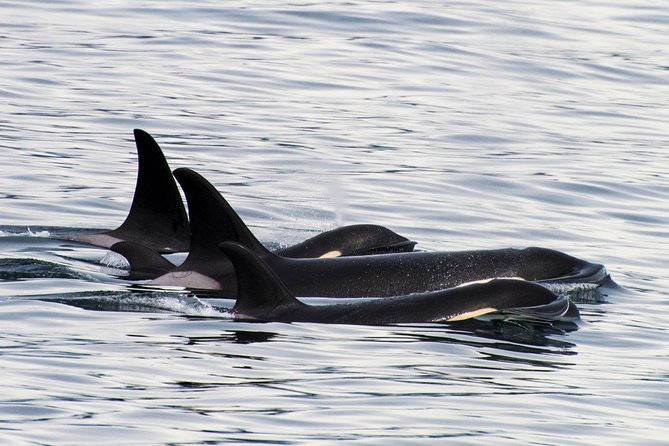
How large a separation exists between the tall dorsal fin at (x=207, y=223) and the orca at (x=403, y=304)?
46.0 inches

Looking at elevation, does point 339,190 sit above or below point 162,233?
below

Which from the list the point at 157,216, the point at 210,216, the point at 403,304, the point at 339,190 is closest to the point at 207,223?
the point at 210,216

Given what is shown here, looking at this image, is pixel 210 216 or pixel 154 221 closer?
pixel 210 216

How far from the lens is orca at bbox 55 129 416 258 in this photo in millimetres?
12938

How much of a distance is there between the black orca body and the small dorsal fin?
3.02ft

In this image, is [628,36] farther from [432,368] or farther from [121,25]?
[432,368]

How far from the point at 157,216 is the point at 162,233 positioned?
16cm

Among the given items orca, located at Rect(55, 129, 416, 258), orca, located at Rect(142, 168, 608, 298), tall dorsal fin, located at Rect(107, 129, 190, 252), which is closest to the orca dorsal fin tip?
orca, located at Rect(142, 168, 608, 298)

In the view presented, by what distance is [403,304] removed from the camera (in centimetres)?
1061

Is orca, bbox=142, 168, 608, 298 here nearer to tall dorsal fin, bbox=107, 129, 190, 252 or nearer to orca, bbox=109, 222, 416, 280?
orca, bbox=109, 222, 416, 280

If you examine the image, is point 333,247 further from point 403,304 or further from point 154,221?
point 403,304

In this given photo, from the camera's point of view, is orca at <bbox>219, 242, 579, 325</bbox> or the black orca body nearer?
orca at <bbox>219, 242, 579, 325</bbox>

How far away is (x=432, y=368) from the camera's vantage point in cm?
927

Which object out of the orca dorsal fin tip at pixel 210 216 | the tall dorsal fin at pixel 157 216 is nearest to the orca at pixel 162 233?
the tall dorsal fin at pixel 157 216
